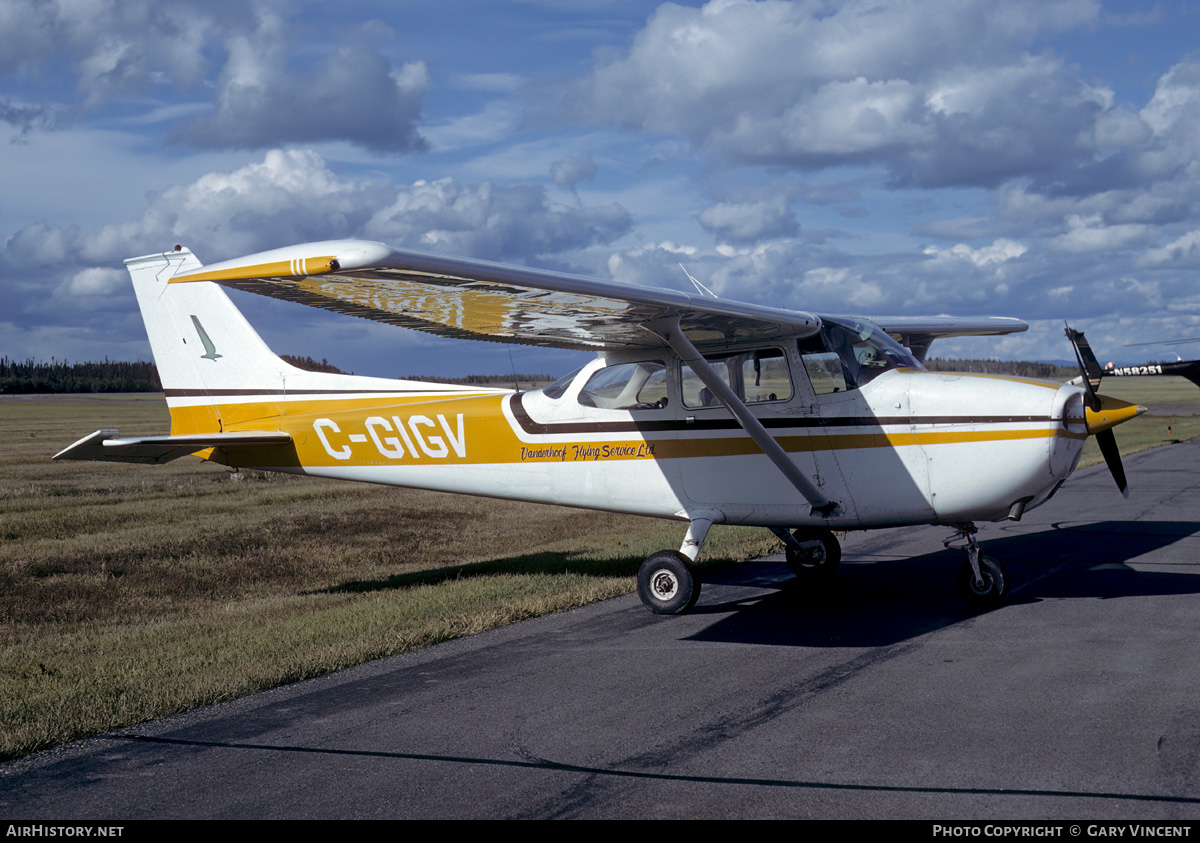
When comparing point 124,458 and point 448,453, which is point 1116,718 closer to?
point 448,453

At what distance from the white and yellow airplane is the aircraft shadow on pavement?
0.51 metres

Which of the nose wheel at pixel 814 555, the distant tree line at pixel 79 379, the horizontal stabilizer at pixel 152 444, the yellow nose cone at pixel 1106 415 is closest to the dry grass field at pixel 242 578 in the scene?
the nose wheel at pixel 814 555

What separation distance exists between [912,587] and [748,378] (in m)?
2.66

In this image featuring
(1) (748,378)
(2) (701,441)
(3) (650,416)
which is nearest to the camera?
(1) (748,378)

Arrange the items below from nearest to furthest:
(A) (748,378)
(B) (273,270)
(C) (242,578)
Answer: (B) (273,270)
(A) (748,378)
(C) (242,578)

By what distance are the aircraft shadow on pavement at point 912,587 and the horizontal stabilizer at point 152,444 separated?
537 centimetres

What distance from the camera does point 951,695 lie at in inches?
221

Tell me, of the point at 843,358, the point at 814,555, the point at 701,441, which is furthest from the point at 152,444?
the point at 843,358

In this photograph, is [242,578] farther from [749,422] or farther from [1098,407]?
[1098,407]

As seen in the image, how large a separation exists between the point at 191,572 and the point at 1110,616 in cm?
1017

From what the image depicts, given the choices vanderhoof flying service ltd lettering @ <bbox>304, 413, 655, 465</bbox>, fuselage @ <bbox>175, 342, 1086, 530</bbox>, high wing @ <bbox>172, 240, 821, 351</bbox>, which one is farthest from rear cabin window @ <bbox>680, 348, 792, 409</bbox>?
vanderhoof flying service ltd lettering @ <bbox>304, 413, 655, 465</bbox>

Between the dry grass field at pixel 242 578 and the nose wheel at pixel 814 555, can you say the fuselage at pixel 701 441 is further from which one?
the dry grass field at pixel 242 578

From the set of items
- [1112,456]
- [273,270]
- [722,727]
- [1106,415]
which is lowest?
[722,727]

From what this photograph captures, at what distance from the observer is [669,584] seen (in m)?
8.38
